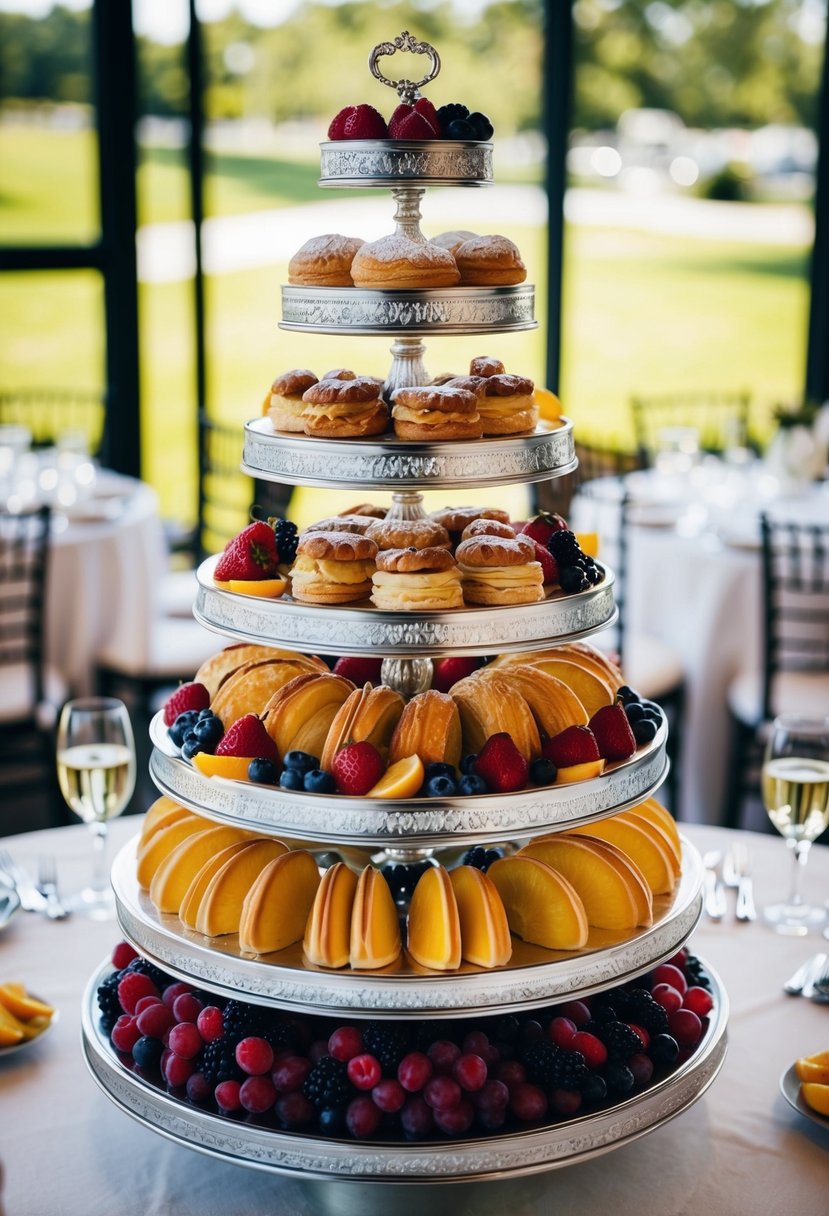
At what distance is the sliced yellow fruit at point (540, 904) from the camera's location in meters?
1.90

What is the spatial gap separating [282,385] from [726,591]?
3182 mm

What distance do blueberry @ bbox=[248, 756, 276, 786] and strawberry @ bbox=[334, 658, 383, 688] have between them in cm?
32

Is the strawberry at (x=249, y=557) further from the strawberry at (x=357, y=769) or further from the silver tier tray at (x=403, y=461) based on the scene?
the strawberry at (x=357, y=769)

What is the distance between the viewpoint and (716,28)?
727cm

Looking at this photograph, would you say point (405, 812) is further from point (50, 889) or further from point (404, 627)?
point (50, 889)

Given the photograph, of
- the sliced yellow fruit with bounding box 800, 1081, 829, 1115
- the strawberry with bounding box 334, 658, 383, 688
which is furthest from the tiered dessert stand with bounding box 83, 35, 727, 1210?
the strawberry with bounding box 334, 658, 383, 688

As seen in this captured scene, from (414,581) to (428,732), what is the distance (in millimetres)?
198

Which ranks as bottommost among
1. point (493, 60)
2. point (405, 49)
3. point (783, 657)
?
point (783, 657)

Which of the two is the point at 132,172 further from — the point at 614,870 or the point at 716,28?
the point at 614,870

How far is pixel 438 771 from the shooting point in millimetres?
1878

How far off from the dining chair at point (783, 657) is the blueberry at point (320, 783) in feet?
10.1

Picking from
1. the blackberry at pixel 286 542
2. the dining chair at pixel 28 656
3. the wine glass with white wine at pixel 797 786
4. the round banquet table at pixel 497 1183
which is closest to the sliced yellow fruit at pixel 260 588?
the blackberry at pixel 286 542

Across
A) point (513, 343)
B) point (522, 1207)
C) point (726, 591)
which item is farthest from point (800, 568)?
point (522, 1207)

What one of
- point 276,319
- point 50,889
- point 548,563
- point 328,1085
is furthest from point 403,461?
point 276,319
